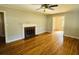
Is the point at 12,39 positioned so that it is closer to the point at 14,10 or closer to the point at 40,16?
the point at 14,10

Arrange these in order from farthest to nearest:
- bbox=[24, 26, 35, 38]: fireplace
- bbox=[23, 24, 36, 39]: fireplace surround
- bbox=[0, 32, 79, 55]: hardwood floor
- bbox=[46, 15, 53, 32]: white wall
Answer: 1. bbox=[46, 15, 53, 32]: white wall
2. bbox=[24, 26, 35, 38]: fireplace
3. bbox=[23, 24, 36, 39]: fireplace surround
4. bbox=[0, 32, 79, 55]: hardwood floor

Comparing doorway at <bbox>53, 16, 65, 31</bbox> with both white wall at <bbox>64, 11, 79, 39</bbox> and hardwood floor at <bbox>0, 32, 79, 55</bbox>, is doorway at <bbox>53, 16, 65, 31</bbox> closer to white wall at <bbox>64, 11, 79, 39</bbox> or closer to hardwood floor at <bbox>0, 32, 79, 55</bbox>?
white wall at <bbox>64, 11, 79, 39</bbox>

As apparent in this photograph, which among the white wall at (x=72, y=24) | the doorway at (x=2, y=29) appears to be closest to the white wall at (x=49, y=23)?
the white wall at (x=72, y=24)

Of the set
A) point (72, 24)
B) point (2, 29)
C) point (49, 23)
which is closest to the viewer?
point (2, 29)

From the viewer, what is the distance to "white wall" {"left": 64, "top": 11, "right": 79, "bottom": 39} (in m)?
4.77

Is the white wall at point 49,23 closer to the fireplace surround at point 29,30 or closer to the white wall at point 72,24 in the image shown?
the white wall at point 72,24

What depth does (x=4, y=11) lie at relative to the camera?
3488 millimetres

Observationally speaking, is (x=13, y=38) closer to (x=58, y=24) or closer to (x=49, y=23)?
(x=49, y=23)

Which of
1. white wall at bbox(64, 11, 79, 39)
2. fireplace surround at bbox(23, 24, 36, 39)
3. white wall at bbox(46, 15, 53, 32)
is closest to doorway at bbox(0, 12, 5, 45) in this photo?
fireplace surround at bbox(23, 24, 36, 39)

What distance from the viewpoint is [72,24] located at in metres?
5.03

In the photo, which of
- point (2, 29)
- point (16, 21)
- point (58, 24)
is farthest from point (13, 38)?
point (58, 24)

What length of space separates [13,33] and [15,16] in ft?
2.70

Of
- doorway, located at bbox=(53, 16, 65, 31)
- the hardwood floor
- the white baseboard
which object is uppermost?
doorway, located at bbox=(53, 16, 65, 31)
